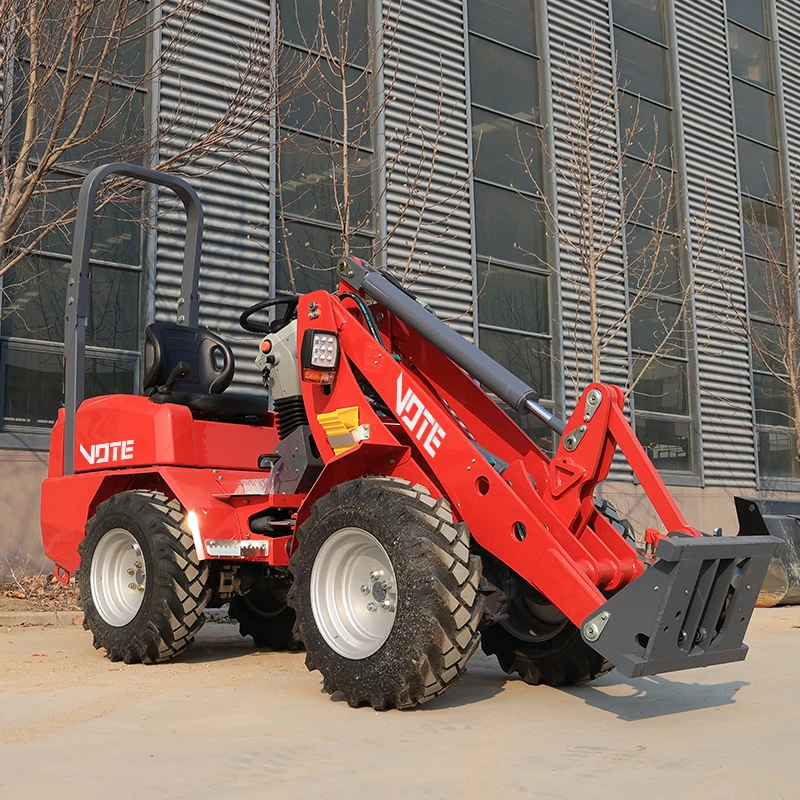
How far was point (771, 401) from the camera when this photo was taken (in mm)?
19719

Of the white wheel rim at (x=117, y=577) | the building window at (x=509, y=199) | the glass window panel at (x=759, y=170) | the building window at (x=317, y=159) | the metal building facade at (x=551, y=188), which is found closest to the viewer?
the white wheel rim at (x=117, y=577)

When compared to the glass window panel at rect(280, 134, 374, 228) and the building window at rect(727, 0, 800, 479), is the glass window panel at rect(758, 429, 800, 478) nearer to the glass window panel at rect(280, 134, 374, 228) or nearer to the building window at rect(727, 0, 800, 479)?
the building window at rect(727, 0, 800, 479)

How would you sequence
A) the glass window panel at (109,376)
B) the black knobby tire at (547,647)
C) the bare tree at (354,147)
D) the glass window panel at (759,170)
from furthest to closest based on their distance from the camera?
the glass window panel at (759,170)
the bare tree at (354,147)
the glass window panel at (109,376)
the black knobby tire at (547,647)

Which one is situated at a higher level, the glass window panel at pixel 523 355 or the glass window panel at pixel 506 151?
the glass window panel at pixel 506 151

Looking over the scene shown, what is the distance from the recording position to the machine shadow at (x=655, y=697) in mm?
5363

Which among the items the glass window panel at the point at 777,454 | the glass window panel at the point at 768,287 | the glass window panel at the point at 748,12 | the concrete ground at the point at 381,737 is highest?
the glass window panel at the point at 748,12

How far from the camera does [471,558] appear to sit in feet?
16.7

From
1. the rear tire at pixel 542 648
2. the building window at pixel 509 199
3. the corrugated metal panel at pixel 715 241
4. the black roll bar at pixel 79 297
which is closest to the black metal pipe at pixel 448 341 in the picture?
the rear tire at pixel 542 648

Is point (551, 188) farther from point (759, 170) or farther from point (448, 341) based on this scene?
point (448, 341)

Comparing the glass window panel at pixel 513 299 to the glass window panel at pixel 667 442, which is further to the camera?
the glass window panel at pixel 667 442

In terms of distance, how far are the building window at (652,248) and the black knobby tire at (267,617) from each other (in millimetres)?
10583

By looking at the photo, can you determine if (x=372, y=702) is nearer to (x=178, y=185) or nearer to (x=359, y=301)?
(x=359, y=301)

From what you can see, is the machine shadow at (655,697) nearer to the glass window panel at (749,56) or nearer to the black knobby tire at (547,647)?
the black knobby tire at (547,647)

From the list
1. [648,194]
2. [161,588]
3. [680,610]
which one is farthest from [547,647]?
[648,194]
